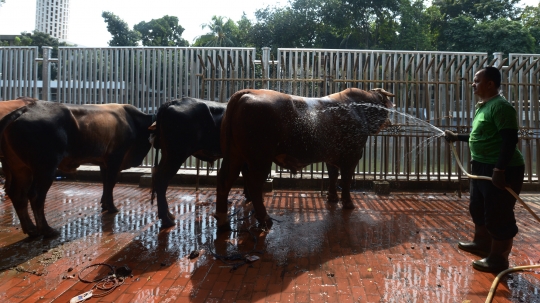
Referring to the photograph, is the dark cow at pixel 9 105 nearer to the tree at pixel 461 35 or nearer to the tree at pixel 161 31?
the tree at pixel 461 35

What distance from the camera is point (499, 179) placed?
3.63m

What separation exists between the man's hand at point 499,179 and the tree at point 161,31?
4030 centimetres

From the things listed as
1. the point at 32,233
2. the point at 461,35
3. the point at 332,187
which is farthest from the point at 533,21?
the point at 32,233

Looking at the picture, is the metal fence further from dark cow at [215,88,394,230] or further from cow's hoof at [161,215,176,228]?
cow's hoof at [161,215,176,228]

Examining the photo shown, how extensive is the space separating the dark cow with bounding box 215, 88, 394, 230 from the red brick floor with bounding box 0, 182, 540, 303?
0.65m

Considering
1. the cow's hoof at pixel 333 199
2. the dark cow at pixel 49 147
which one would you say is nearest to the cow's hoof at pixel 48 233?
the dark cow at pixel 49 147

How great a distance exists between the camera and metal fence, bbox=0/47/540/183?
8.31 m

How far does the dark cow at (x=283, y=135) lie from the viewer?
16.1ft

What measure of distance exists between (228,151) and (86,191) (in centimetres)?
425

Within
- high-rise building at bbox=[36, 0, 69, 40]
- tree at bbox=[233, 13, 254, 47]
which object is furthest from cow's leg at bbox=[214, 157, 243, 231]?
high-rise building at bbox=[36, 0, 69, 40]

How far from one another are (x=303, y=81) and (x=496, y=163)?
4968 millimetres

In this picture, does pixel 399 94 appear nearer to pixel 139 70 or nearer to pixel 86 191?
pixel 139 70

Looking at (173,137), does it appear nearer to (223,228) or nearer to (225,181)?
(225,181)

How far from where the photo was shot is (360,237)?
16.5ft
